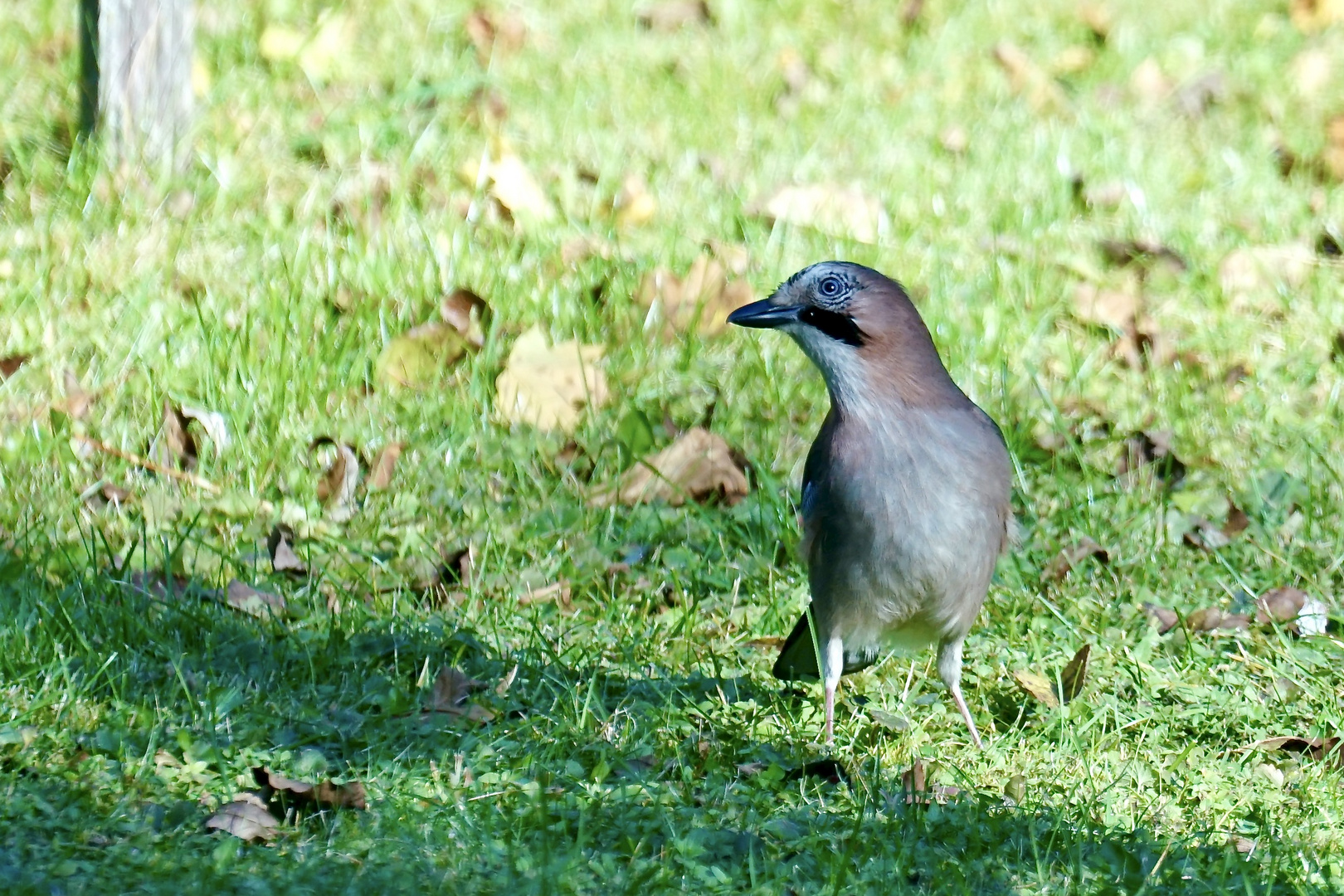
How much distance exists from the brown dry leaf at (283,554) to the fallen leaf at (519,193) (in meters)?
2.00

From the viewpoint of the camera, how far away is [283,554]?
4.77 m

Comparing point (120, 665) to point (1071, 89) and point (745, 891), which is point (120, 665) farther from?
point (1071, 89)

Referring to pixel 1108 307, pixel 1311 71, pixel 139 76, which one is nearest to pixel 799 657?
pixel 1108 307

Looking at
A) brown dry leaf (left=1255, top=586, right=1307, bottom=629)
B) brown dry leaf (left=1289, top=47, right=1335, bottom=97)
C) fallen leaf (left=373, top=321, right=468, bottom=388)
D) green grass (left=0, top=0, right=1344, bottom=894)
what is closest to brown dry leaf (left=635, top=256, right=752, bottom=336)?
green grass (left=0, top=0, right=1344, bottom=894)

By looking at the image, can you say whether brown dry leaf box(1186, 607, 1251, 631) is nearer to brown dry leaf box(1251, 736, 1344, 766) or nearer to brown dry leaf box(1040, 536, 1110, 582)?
brown dry leaf box(1040, 536, 1110, 582)

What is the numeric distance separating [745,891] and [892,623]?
101 centimetres

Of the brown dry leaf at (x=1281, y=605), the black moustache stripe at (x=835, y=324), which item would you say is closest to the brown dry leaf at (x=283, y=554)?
the black moustache stripe at (x=835, y=324)

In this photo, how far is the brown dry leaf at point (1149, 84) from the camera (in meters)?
7.79

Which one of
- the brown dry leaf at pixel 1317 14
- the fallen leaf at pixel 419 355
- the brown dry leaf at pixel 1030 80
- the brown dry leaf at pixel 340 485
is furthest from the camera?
the brown dry leaf at pixel 1317 14

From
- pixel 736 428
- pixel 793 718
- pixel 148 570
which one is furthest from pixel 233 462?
pixel 793 718

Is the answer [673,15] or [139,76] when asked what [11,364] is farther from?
[673,15]

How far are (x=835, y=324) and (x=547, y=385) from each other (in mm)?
1515

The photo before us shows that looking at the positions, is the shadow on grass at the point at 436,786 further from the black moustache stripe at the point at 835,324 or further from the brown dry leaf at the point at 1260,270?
the brown dry leaf at the point at 1260,270

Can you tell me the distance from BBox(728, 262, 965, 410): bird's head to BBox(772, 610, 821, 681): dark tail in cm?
58
